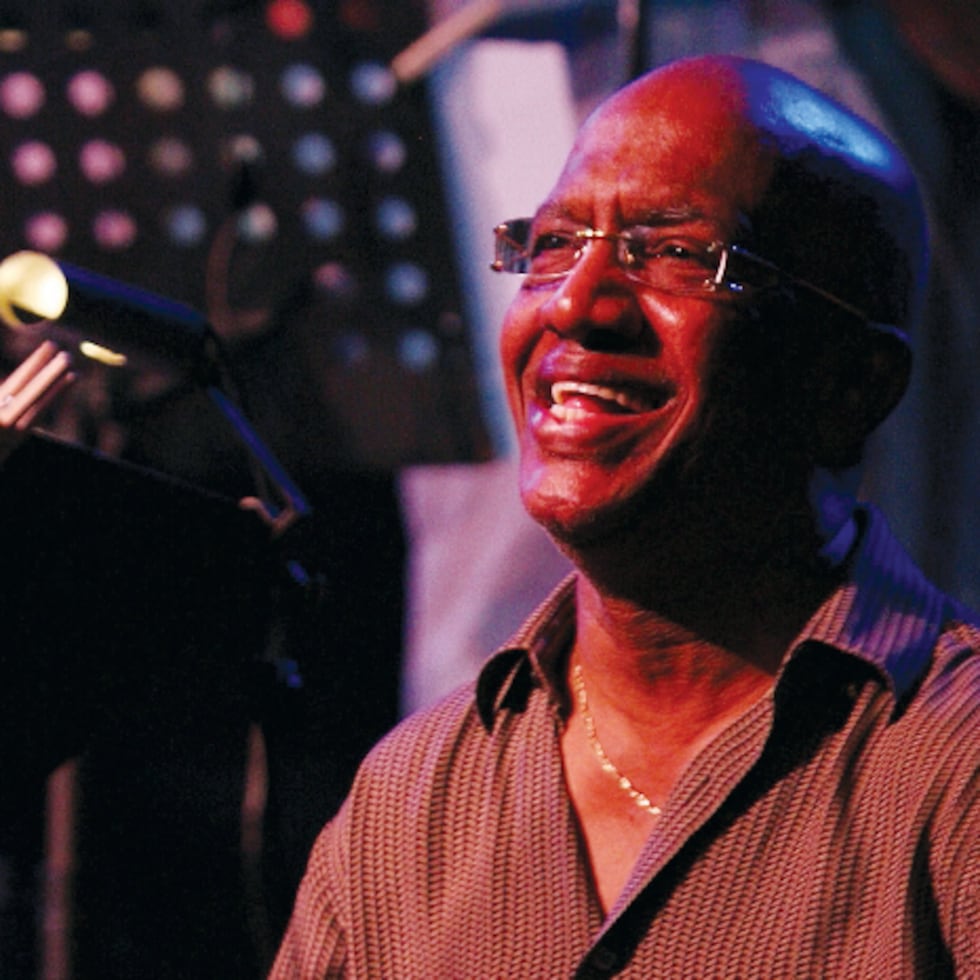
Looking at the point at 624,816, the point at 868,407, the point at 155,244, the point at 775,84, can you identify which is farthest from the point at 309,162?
the point at 624,816

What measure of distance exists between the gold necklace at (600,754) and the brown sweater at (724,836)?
30 millimetres

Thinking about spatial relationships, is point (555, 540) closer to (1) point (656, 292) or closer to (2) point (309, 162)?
(1) point (656, 292)

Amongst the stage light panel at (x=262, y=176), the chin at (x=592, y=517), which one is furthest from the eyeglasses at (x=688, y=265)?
the stage light panel at (x=262, y=176)

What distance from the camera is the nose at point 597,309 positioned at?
1724 mm

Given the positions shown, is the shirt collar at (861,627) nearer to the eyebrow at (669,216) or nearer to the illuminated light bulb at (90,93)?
the eyebrow at (669,216)

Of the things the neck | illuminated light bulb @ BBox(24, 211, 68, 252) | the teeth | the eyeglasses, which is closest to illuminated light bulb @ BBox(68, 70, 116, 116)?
illuminated light bulb @ BBox(24, 211, 68, 252)

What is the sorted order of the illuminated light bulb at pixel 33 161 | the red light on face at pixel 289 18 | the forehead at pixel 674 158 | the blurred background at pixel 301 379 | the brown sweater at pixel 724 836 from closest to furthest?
the brown sweater at pixel 724 836 < the forehead at pixel 674 158 < the blurred background at pixel 301 379 < the illuminated light bulb at pixel 33 161 < the red light on face at pixel 289 18

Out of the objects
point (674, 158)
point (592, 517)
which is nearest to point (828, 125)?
point (674, 158)

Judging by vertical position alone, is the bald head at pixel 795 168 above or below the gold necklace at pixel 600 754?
above

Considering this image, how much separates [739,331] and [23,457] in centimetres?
83

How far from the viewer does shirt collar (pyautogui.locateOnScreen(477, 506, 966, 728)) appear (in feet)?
5.42

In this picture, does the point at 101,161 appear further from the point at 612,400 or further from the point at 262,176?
the point at 612,400

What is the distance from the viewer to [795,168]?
1765mm

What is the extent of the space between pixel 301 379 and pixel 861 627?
132 cm
